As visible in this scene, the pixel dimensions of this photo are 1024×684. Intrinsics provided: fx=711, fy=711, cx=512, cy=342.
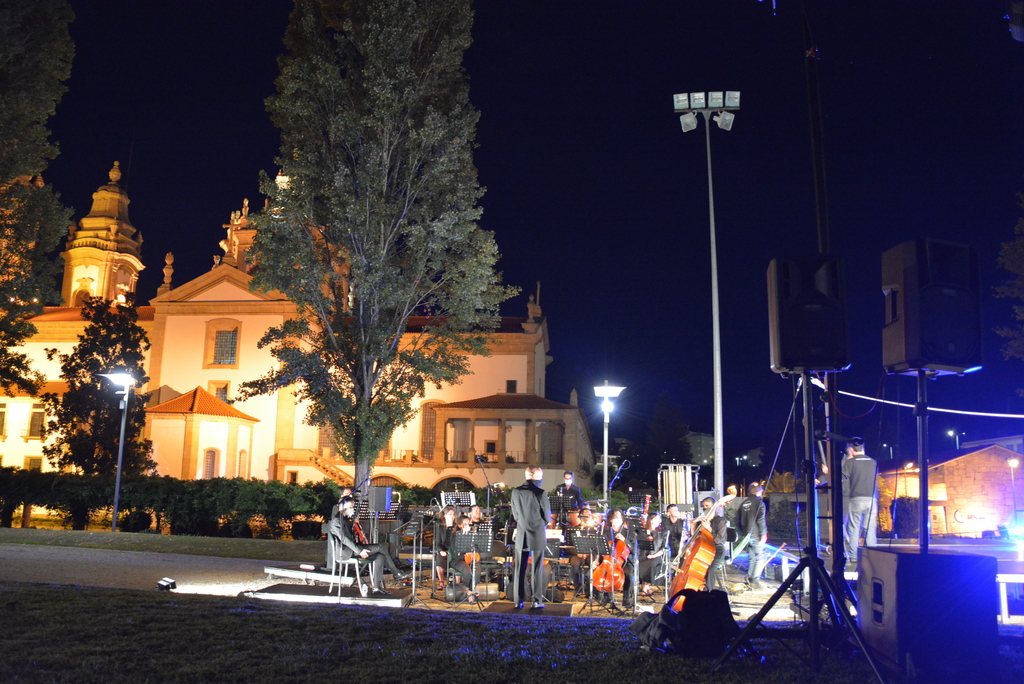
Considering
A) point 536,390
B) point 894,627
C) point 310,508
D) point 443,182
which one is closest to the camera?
point 894,627

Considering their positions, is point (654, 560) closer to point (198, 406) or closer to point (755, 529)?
point (755, 529)

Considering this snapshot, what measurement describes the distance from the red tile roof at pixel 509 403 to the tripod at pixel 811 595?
30.2 metres

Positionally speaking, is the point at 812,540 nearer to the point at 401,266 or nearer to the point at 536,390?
the point at 401,266

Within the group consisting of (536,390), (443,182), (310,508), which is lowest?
(310,508)

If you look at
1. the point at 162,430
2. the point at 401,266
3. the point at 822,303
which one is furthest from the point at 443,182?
the point at 162,430

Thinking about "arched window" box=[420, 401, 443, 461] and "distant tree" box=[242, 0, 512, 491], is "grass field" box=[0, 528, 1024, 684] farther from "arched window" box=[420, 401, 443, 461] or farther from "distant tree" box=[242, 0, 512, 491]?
"arched window" box=[420, 401, 443, 461]

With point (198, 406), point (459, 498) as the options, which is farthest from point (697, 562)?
point (198, 406)

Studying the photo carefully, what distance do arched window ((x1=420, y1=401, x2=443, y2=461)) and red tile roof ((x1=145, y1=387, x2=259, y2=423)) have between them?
8768 millimetres

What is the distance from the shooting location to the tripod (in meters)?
4.84

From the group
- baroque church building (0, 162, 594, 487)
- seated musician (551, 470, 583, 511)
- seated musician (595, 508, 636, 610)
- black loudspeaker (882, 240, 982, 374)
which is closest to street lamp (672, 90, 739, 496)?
seated musician (551, 470, 583, 511)

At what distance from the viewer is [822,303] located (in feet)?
18.3

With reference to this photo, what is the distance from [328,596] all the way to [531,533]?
2911 millimetres

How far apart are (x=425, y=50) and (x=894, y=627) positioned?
1857 centimetres

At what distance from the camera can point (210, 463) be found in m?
35.2
